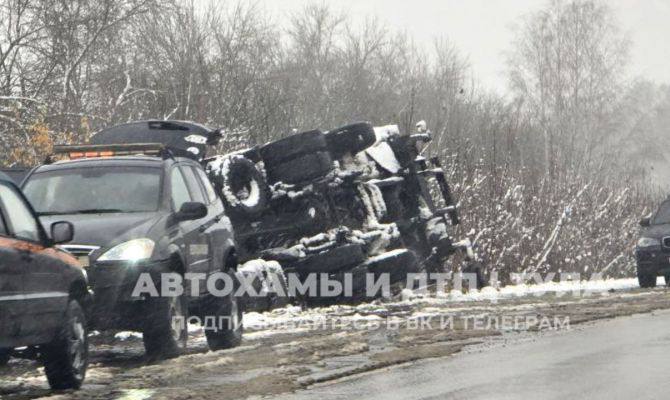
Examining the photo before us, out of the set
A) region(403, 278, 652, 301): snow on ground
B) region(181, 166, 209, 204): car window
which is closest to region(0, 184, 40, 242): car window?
region(181, 166, 209, 204): car window

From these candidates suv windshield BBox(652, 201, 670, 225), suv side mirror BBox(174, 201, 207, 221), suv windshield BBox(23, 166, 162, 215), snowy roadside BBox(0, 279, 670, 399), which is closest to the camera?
snowy roadside BBox(0, 279, 670, 399)

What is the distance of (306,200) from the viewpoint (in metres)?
19.5

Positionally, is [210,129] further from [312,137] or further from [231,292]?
[231,292]

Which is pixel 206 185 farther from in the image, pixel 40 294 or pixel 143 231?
pixel 40 294

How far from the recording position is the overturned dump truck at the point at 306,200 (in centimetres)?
1877

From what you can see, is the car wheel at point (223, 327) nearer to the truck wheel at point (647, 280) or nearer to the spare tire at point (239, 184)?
the spare tire at point (239, 184)

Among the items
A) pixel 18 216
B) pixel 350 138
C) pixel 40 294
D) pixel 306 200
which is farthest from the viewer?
pixel 350 138

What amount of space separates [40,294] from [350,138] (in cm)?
1072

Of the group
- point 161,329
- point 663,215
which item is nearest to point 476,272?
point 663,215

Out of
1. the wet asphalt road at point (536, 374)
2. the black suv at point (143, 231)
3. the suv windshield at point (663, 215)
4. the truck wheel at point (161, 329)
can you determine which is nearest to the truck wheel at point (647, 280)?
the suv windshield at point (663, 215)

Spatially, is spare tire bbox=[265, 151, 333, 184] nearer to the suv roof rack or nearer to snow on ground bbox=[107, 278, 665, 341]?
snow on ground bbox=[107, 278, 665, 341]

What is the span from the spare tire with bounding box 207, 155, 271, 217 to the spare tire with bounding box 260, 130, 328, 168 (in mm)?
444

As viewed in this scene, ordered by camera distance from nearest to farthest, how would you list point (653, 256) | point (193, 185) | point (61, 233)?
point (61, 233) < point (193, 185) < point (653, 256)

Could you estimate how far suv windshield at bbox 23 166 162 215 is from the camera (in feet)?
44.9
